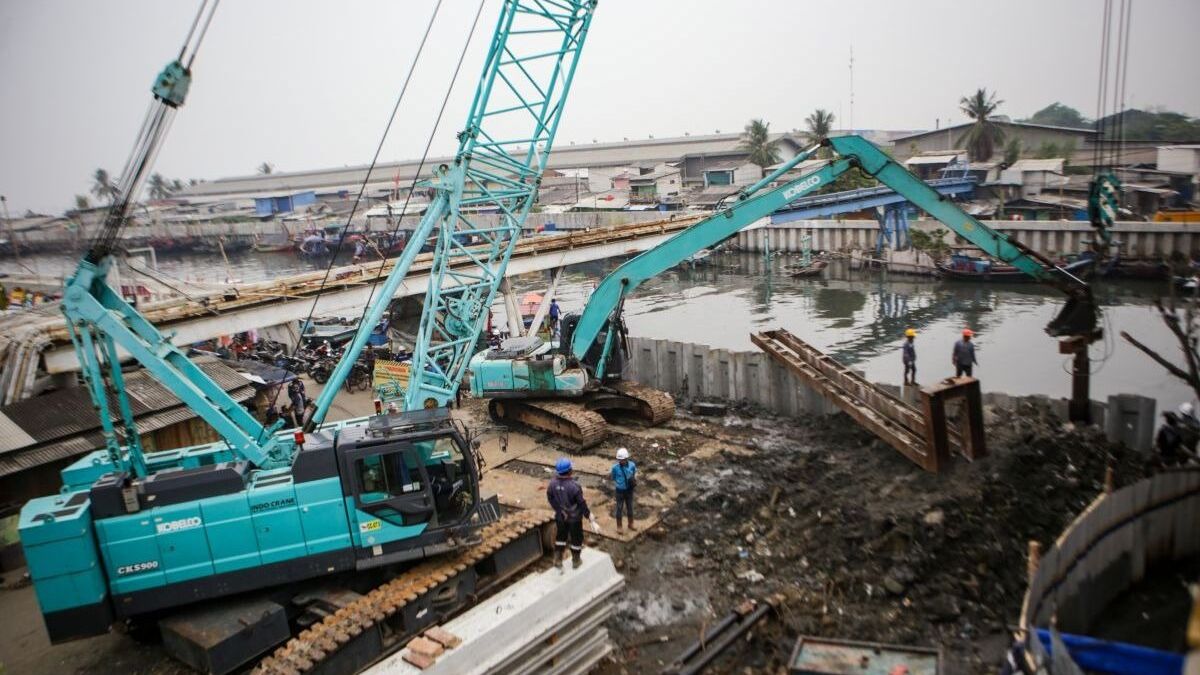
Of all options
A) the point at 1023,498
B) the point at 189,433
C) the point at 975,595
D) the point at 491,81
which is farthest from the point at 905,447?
the point at 189,433

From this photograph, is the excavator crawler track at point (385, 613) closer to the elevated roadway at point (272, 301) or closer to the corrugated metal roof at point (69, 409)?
the corrugated metal roof at point (69, 409)

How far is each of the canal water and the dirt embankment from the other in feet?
22.9

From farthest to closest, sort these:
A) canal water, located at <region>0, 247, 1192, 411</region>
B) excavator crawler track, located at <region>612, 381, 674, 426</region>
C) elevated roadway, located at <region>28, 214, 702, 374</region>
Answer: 1. canal water, located at <region>0, 247, 1192, 411</region>
2. elevated roadway, located at <region>28, 214, 702, 374</region>
3. excavator crawler track, located at <region>612, 381, 674, 426</region>

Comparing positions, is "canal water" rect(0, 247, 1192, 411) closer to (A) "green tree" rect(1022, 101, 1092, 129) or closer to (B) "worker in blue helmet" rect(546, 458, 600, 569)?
(B) "worker in blue helmet" rect(546, 458, 600, 569)

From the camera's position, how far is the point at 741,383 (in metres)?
16.6

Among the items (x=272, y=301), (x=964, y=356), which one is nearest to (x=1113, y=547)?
(x=964, y=356)

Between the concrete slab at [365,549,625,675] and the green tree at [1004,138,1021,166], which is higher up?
the green tree at [1004,138,1021,166]

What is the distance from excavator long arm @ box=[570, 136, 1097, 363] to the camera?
11953mm

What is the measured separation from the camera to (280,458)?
9.46 metres

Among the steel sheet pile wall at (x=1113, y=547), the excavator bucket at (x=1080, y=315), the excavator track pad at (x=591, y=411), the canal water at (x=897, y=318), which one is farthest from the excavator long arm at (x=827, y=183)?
the steel sheet pile wall at (x=1113, y=547)

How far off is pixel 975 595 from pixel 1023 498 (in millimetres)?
1861

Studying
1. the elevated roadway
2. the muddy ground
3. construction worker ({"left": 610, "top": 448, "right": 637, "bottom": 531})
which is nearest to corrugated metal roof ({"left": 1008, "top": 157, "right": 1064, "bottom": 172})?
the elevated roadway

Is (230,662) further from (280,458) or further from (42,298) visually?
→ (42,298)

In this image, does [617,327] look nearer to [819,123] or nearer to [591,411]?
[591,411]
